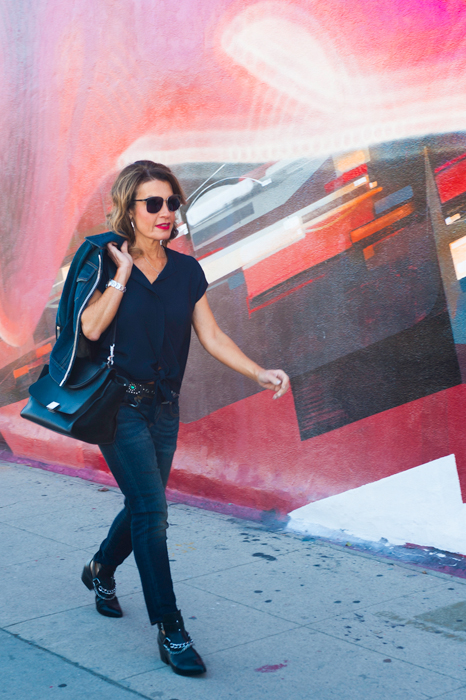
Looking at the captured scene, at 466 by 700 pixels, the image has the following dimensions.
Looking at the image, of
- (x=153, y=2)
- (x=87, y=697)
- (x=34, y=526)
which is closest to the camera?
(x=87, y=697)

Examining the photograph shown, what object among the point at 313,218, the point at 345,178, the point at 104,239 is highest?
the point at 345,178

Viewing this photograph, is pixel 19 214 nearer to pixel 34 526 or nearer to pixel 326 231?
pixel 34 526

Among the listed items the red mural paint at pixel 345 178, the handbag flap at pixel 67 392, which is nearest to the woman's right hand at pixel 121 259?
the handbag flap at pixel 67 392

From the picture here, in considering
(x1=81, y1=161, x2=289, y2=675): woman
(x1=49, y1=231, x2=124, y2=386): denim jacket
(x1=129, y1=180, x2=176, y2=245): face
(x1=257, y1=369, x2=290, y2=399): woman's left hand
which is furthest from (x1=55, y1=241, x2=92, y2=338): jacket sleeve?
(x1=257, y1=369, x2=290, y2=399): woman's left hand

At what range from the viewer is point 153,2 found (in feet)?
17.0

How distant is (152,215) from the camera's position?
305 centimetres

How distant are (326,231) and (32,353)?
3.57 metres

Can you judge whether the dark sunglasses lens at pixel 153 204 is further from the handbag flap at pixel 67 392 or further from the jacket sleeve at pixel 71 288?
the handbag flap at pixel 67 392

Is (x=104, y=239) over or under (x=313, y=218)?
under

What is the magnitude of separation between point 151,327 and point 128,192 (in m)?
0.56

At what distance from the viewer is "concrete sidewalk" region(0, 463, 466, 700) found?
2.75m

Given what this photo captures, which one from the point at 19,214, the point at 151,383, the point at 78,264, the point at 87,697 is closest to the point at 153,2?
the point at 19,214

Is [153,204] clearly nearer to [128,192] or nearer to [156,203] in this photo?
[156,203]

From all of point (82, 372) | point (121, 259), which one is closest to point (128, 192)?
point (121, 259)
